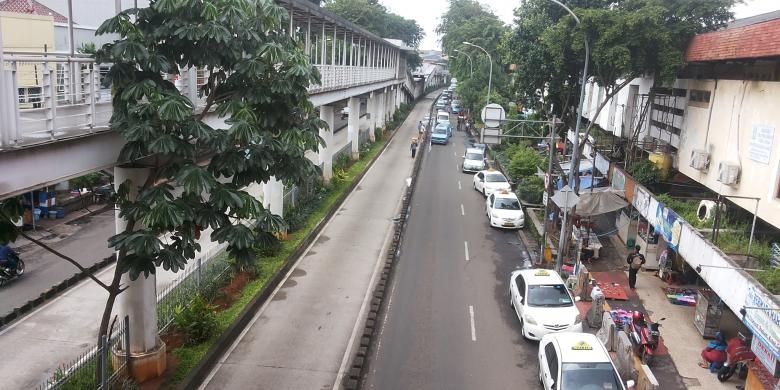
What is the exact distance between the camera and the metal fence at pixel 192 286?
1290cm

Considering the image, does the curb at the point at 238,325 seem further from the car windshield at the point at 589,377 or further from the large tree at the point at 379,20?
the large tree at the point at 379,20

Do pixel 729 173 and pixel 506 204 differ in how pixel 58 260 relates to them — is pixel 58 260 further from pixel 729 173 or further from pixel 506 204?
pixel 729 173

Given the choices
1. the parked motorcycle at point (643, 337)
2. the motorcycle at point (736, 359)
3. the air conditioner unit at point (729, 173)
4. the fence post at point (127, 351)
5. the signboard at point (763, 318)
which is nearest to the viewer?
the signboard at point (763, 318)

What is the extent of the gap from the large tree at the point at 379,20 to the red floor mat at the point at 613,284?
50.4m

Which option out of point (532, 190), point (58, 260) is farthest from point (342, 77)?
point (58, 260)

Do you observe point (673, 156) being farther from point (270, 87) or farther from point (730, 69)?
point (270, 87)

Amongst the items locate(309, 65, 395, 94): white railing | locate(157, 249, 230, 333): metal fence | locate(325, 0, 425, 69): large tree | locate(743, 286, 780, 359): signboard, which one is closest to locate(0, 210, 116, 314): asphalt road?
locate(157, 249, 230, 333): metal fence

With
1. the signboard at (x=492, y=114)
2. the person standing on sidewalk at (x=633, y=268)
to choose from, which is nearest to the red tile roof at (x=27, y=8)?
the signboard at (x=492, y=114)

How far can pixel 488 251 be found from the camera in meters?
21.2

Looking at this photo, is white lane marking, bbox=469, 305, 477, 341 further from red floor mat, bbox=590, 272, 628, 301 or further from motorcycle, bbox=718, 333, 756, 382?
motorcycle, bbox=718, 333, 756, 382

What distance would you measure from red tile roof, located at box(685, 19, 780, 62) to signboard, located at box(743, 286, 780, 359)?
15.6ft

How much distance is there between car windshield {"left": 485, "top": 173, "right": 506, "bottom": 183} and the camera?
30.0 metres

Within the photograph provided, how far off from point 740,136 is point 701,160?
179cm

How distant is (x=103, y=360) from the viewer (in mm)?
9211
